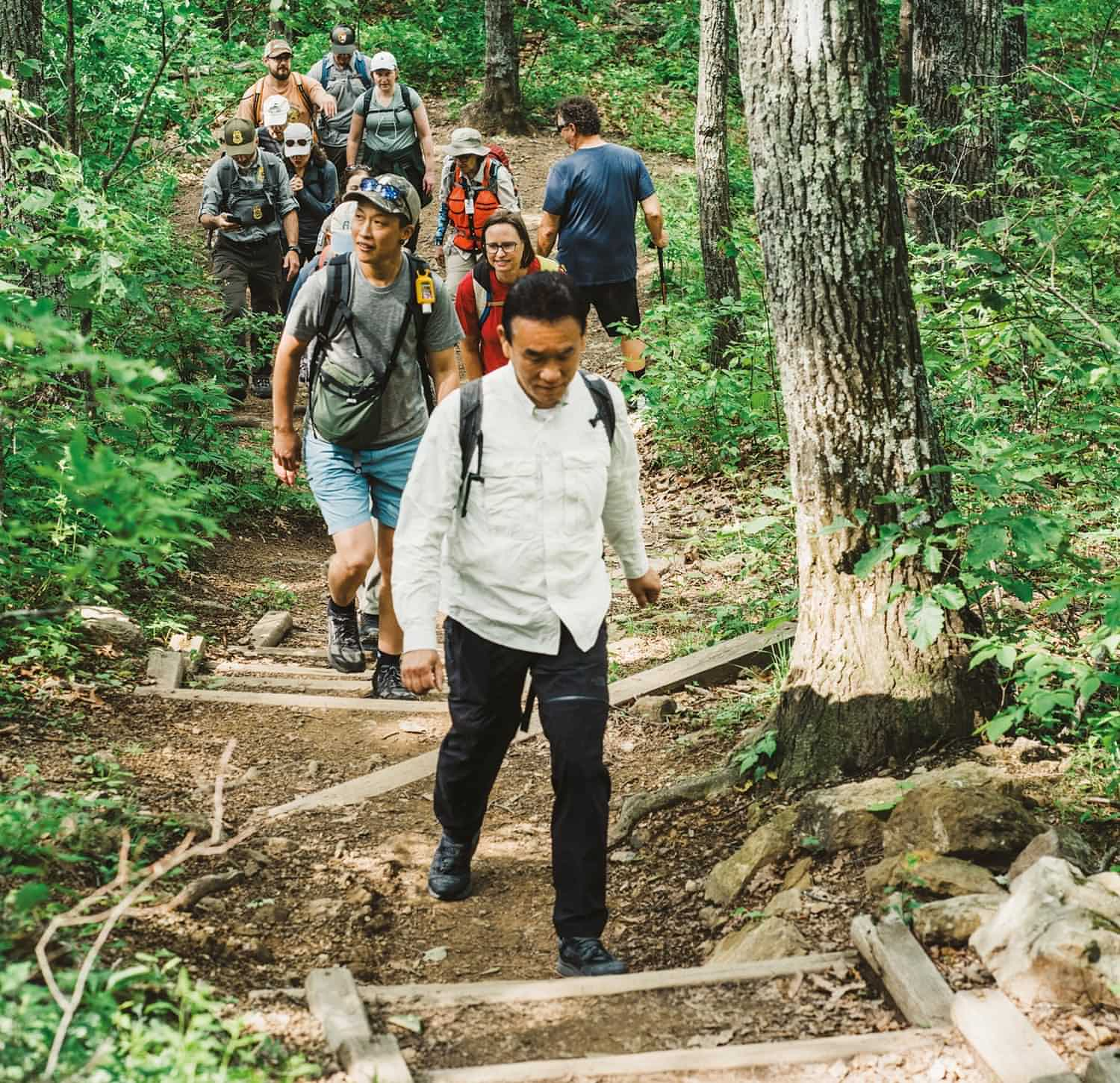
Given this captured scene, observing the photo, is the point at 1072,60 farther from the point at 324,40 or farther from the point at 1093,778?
the point at 1093,778

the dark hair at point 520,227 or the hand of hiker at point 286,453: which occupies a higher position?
the dark hair at point 520,227

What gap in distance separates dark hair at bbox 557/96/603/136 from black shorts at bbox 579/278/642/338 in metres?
1.18

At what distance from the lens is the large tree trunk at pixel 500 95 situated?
65.3 feet

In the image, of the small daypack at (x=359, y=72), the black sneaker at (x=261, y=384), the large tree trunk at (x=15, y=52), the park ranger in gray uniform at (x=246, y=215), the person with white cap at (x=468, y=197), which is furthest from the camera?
the small daypack at (x=359, y=72)

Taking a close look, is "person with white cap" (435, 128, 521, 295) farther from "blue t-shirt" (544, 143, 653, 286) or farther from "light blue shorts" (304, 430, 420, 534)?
"light blue shorts" (304, 430, 420, 534)

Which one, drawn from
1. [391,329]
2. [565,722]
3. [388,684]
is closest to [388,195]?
[391,329]

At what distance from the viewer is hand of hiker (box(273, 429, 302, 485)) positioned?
5867 millimetres

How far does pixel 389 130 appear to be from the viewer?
12273 mm

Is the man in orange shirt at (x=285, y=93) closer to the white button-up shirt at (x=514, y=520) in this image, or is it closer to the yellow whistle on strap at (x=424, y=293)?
the yellow whistle on strap at (x=424, y=293)

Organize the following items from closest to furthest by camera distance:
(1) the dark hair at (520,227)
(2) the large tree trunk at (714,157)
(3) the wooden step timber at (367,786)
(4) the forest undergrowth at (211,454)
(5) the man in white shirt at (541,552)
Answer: (4) the forest undergrowth at (211,454)
(5) the man in white shirt at (541,552)
(3) the wooden step timber at (367,786)
(1) the dark hair at (520,227)
(2) the large tree trunk at (714,157)

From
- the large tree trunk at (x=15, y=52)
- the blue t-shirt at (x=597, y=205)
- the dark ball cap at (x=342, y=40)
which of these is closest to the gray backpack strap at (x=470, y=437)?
the large tree trunk at (x=15, y=52)

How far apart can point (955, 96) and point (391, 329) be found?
601 cm

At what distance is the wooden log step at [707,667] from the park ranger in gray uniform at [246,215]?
5893 millimetres

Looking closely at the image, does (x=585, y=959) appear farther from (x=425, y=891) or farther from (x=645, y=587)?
(x=645, y=587)
